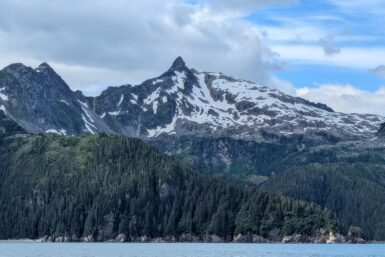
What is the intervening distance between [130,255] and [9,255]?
27.2 m

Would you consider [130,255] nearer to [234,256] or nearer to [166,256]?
[166,256]

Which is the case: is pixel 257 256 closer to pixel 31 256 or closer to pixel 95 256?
pixel 95 256

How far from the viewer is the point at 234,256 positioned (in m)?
200

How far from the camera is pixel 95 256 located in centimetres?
19125

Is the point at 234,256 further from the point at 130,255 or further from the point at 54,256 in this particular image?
the point at 54,256

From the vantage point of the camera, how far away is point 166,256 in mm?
196125

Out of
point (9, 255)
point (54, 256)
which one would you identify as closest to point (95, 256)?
point (54, 256)

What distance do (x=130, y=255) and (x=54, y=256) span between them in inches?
694

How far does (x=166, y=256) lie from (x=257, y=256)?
20803 mm

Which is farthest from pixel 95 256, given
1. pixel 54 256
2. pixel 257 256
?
pixel 257 256

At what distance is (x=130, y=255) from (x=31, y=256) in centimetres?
2235

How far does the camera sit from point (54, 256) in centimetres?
19225

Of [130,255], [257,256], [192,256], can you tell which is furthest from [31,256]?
[257,256]

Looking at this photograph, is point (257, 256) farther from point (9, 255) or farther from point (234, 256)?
point (9, 255)
